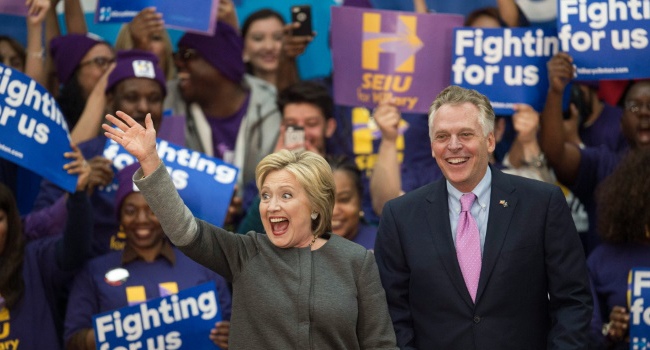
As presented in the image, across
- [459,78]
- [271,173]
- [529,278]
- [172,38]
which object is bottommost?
[529,278]

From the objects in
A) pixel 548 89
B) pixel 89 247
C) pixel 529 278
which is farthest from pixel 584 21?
pixel 89 247

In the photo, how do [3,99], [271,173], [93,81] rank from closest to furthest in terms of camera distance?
A: [271,173] → [3,99] → [93,81]

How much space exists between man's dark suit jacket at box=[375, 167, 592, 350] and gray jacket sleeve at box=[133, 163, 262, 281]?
1.69ft

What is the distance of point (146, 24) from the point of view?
552 cm

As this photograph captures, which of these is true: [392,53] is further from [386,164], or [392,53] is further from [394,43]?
[386,164]

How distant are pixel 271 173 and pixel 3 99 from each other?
1.94 m

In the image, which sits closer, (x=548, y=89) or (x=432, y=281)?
(x=432, y=281)

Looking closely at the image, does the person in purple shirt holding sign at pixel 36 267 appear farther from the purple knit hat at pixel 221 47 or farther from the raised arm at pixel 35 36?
the purple knit hat at pixel 221 47

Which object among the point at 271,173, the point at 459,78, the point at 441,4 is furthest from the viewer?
the point at 441,4

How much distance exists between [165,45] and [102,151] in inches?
43.6

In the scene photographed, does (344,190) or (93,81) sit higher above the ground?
(93,81)

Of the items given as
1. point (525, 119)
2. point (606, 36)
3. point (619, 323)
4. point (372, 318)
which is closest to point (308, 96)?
point (525, 119)

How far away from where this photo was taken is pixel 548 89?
511cm

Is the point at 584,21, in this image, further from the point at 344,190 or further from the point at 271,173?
the point at 271,173
